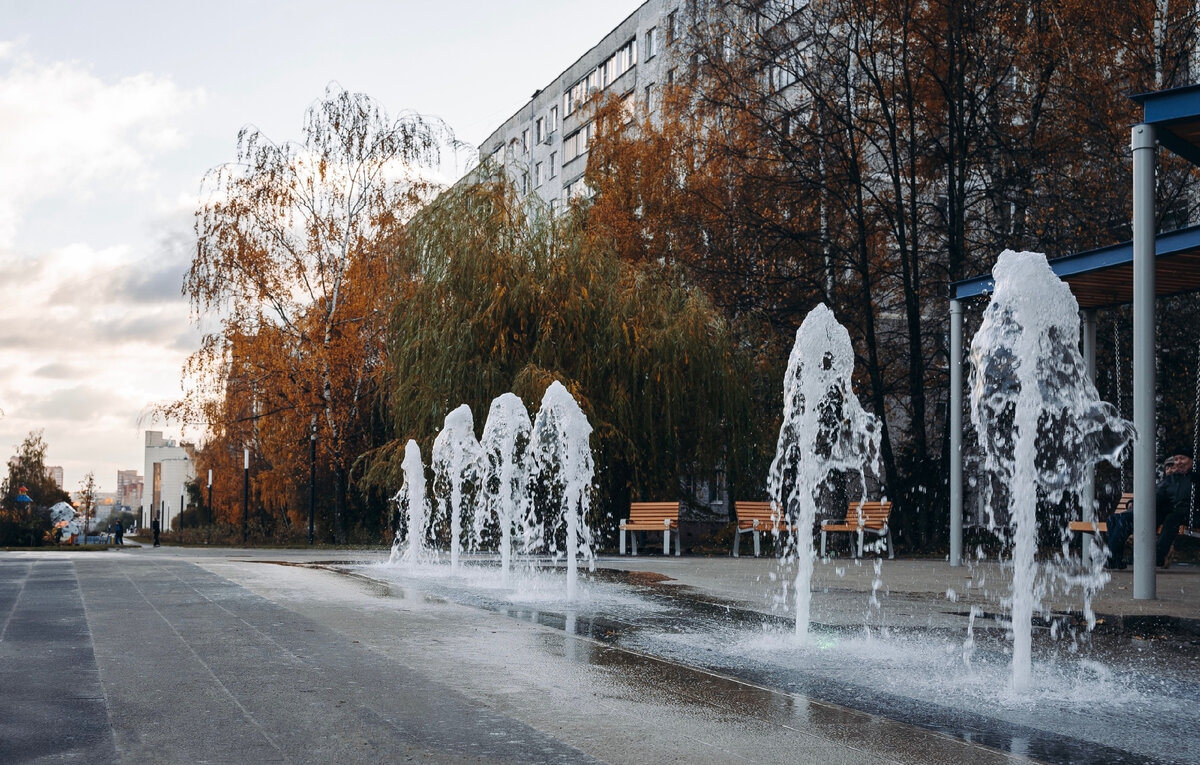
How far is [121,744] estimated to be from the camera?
5.33 m

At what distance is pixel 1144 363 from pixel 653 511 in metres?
12.9

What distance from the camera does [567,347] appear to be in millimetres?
25172

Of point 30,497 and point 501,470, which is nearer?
point 501,470

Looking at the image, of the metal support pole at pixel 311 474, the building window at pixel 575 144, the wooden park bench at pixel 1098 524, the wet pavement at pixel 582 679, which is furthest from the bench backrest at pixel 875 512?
the building window at pixel 575 144

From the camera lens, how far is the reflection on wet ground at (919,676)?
5.77 meters

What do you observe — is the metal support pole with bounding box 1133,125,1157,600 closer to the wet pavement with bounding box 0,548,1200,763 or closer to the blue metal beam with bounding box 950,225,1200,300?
the wet pavement with bounding box 0,548,1200,763

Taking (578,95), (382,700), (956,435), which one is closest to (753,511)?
(956,435)

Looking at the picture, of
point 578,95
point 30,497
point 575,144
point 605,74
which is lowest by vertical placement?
point 30,497

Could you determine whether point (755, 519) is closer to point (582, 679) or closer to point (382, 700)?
point (582, 679)

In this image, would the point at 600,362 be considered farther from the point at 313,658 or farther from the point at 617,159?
the point at 313,658

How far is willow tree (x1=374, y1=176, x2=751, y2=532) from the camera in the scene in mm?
24922

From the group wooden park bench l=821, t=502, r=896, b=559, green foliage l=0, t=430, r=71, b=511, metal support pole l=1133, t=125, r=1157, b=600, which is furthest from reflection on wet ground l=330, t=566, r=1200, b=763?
green foliage l=0, t=430, r=71, b=511

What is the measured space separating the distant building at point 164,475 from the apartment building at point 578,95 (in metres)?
86.3

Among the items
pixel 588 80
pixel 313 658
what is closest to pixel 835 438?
pixel 313 658
